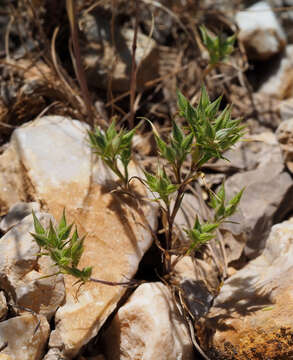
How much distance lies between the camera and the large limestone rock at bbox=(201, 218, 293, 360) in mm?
1688

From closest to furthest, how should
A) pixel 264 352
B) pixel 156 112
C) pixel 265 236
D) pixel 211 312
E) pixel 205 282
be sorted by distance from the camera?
pixel 264 352, pixel 211 312, pixel 205 282, pixel 265 236, pixel 156 112

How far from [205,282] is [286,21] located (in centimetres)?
227

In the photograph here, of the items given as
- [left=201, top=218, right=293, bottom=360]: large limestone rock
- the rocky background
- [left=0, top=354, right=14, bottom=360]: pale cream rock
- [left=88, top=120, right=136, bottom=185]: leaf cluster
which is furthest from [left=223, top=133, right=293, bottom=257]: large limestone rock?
[left=0, top=354, right=14, bottom=360]: pale cream rock

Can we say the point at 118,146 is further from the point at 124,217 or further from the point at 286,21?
the point at 286,21

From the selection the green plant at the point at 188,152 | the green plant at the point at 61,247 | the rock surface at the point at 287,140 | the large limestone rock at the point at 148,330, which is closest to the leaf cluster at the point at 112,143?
the green plant at the point at 188,152

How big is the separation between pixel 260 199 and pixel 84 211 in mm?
963

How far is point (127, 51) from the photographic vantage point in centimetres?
270

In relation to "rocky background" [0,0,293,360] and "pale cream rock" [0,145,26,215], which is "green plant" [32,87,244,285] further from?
"pale cream rock" [0,145,26,215]

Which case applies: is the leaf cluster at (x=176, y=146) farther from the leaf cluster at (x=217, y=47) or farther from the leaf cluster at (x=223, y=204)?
the leaf cluster at (x=217, y=47)

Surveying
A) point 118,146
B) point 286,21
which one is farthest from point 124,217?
point 286,21

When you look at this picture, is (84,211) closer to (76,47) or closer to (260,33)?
(76,47)

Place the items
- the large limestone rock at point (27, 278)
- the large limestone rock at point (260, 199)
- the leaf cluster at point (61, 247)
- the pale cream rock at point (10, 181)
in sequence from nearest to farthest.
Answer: the leaf cluster at point (61, 247) < the large limestone rock at point (27, 278) < the pale cream rock at point (10, 181) < the large limestone rock at point (260, 199)

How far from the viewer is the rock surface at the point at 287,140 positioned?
7.40 feet

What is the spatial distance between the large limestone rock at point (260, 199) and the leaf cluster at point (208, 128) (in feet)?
2.26
